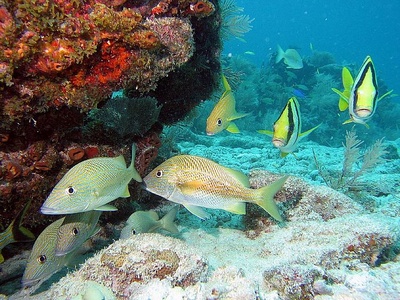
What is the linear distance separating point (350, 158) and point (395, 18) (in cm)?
20107

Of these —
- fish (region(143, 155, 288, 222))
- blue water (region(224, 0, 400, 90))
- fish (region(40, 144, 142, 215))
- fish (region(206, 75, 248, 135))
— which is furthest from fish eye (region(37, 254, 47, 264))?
blue water (region(224, 0, 400, 90))

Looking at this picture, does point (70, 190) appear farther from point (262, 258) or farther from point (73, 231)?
point (262, 258)

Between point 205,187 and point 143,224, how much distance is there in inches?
43.1

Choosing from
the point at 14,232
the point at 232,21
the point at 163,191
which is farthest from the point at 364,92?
the point at 232,21

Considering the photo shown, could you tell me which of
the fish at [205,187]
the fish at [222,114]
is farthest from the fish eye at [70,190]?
the fish at [222,114]

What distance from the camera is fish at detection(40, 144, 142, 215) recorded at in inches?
90.1

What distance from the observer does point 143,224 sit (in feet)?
11.4

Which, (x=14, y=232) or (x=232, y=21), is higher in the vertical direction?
(x=232, y=21)

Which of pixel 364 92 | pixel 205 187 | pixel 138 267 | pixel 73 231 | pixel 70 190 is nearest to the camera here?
pixel 70 190

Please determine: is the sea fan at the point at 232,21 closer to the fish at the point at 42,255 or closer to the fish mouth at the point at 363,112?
the fish mouth at the point at 363,112

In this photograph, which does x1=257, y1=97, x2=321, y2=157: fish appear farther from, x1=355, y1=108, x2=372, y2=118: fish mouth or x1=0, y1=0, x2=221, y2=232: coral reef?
x1=0, y1=0, x2=221, y2=232: coral reef

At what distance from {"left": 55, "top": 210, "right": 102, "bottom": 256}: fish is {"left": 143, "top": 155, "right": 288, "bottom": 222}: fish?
2.26 feet

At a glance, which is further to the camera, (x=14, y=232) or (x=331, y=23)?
(x=331, y=23)

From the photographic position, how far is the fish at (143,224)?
3.43 metres
